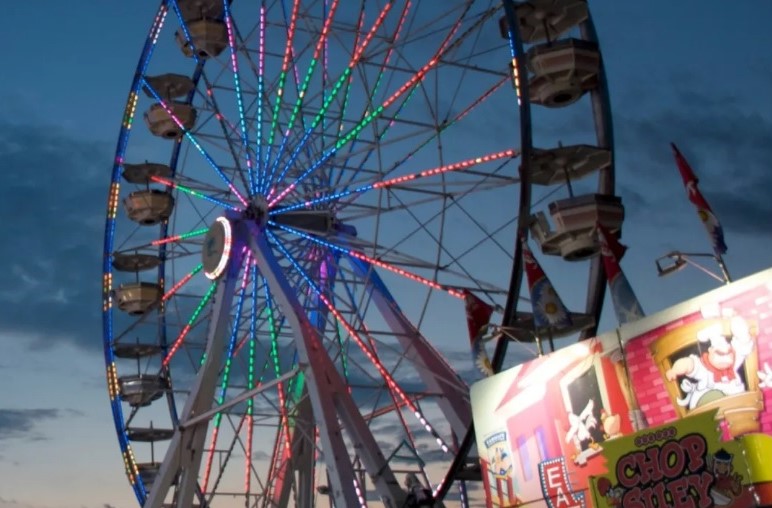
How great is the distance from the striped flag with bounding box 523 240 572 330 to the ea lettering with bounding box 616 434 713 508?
10.6 ft

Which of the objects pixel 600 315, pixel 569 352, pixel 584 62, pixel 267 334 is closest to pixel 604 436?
pixel 569 352

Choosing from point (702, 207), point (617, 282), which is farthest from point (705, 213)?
point (617, 282)

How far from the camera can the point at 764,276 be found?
9.70m

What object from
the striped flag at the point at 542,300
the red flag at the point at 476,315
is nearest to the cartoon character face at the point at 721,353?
the striped flag at the point at 542,300

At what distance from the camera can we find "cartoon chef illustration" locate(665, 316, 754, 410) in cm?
988

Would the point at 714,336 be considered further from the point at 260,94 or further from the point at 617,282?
the point at 260,94

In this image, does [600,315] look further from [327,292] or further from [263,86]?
[263,86]

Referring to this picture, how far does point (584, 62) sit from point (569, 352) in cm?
404

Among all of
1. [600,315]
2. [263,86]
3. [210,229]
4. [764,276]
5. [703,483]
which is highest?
[263,86]

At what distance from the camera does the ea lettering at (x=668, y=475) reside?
927 cm

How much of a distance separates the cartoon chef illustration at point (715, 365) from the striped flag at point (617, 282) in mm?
1169

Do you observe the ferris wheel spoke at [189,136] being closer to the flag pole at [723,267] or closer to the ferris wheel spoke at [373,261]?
the ferris wheel spoke at [373,261]

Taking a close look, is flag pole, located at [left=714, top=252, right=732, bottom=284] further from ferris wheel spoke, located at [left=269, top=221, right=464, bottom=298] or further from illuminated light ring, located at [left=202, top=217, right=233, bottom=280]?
illuminated light ring, located at [left=202, top=217, right=233, bottom=280]

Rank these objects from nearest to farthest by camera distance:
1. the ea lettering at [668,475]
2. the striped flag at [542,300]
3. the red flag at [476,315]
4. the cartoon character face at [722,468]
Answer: the cartoon character face at [722,468] < the ea lettering at [668,475] < the striped flag at [542,300] < the red flag at [476,315]
